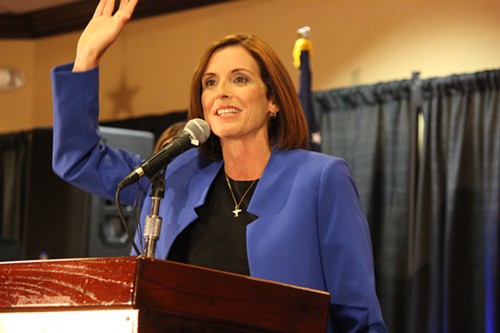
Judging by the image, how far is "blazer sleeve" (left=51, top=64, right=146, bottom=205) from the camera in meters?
2.24

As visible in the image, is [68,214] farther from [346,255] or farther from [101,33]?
[346,255]

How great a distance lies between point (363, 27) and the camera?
5656mm

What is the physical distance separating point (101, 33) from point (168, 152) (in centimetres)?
Result: 47

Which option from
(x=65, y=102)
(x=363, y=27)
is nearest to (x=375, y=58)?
(x=363, y=27)

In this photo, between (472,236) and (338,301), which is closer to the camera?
(338,301)

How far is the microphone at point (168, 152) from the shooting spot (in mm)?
1852

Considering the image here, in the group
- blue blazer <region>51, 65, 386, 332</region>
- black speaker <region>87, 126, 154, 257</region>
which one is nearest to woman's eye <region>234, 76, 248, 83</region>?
blue blazer <region>51, 65, 386, 332</region>

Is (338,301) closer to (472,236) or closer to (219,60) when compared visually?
(219,60)

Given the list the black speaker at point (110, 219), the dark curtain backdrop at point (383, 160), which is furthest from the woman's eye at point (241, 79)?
the dark curtain backdrop at point (383, 160)

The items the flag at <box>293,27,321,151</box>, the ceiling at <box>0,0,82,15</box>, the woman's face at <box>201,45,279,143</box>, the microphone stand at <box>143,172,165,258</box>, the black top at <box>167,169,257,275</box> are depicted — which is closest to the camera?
the microphone stand at <box>143,172,165,258</box>

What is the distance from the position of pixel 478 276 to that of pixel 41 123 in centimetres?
406

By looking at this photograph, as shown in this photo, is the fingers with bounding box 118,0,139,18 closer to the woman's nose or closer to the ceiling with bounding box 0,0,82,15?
the woman's nose

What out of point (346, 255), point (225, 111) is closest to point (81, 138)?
point (225, 111)

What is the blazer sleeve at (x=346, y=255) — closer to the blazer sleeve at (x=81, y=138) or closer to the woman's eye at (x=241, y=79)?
the woman's eye at (x=241, y=79)
